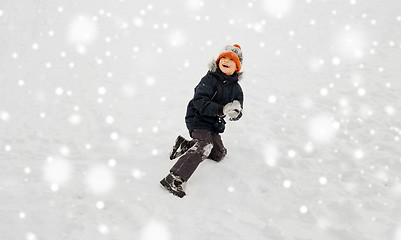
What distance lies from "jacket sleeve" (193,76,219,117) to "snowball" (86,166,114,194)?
1463 mm

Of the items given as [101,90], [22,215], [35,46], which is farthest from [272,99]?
[35,46]

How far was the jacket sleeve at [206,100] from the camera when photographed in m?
3.88

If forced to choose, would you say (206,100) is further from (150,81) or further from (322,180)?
(150,81)

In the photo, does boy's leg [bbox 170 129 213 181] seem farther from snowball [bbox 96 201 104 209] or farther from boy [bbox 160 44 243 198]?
snowball [bbox 96 201 104 209]

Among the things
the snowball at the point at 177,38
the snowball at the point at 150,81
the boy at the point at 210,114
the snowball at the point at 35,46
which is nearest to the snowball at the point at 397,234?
the boy at the point at 210,114

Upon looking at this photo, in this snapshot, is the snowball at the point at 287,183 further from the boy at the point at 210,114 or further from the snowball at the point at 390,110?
the snowball at the point at 390,110

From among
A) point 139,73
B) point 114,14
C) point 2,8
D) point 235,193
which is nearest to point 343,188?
point 235,193

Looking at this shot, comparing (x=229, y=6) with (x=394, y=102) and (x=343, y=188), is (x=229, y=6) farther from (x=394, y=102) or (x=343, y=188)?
(x=343, y=188)

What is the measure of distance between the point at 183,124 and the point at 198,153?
201 cm

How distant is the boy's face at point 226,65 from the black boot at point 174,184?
1.55m

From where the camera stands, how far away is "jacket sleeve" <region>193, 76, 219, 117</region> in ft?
12.7

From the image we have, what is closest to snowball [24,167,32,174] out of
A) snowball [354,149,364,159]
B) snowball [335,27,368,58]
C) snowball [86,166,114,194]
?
snowball [86,166,114,194]

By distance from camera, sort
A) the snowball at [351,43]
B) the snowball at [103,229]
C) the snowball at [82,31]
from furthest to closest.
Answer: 1. the snowball at [82,31]
2. the snowball at [351,43]
3. the snowball at [103,229]

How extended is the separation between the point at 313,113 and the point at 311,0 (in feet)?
27.5
